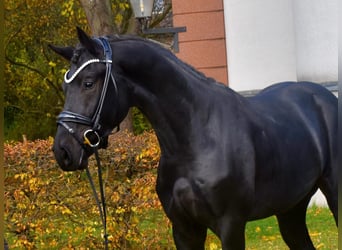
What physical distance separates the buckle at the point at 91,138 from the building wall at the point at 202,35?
8.36m

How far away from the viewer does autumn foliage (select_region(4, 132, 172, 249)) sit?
6926 mm

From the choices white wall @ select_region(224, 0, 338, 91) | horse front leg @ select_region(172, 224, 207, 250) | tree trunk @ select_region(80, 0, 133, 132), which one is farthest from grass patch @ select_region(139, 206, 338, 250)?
tree trunk @ select_region(80, 0, 133, 132)

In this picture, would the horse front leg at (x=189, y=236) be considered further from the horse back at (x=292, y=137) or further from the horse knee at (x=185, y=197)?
the horse back at (x=292, y=137)

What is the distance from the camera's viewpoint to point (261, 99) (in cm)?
450

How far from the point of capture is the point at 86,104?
3.58 metres

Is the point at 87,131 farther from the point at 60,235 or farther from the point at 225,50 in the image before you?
the point at 225,50

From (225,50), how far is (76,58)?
8.40 m

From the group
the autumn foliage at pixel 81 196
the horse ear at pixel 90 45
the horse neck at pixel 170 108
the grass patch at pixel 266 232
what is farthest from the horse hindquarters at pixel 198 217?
the grass patch at pixel 266 232

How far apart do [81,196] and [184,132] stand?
3421mm

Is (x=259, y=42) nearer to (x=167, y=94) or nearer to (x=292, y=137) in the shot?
(x=292, y=137)

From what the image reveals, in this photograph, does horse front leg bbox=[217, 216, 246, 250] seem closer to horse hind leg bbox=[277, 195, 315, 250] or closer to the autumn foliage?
horse hind leg bbox=[277, 195, 315, 250]

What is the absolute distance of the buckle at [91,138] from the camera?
11.7ft

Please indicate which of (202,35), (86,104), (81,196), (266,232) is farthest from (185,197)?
(202,35)

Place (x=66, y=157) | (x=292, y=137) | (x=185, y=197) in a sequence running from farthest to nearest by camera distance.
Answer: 1. (x=292, y=137)
2. (x=185, y=197)
3. (x=66, y=157)
